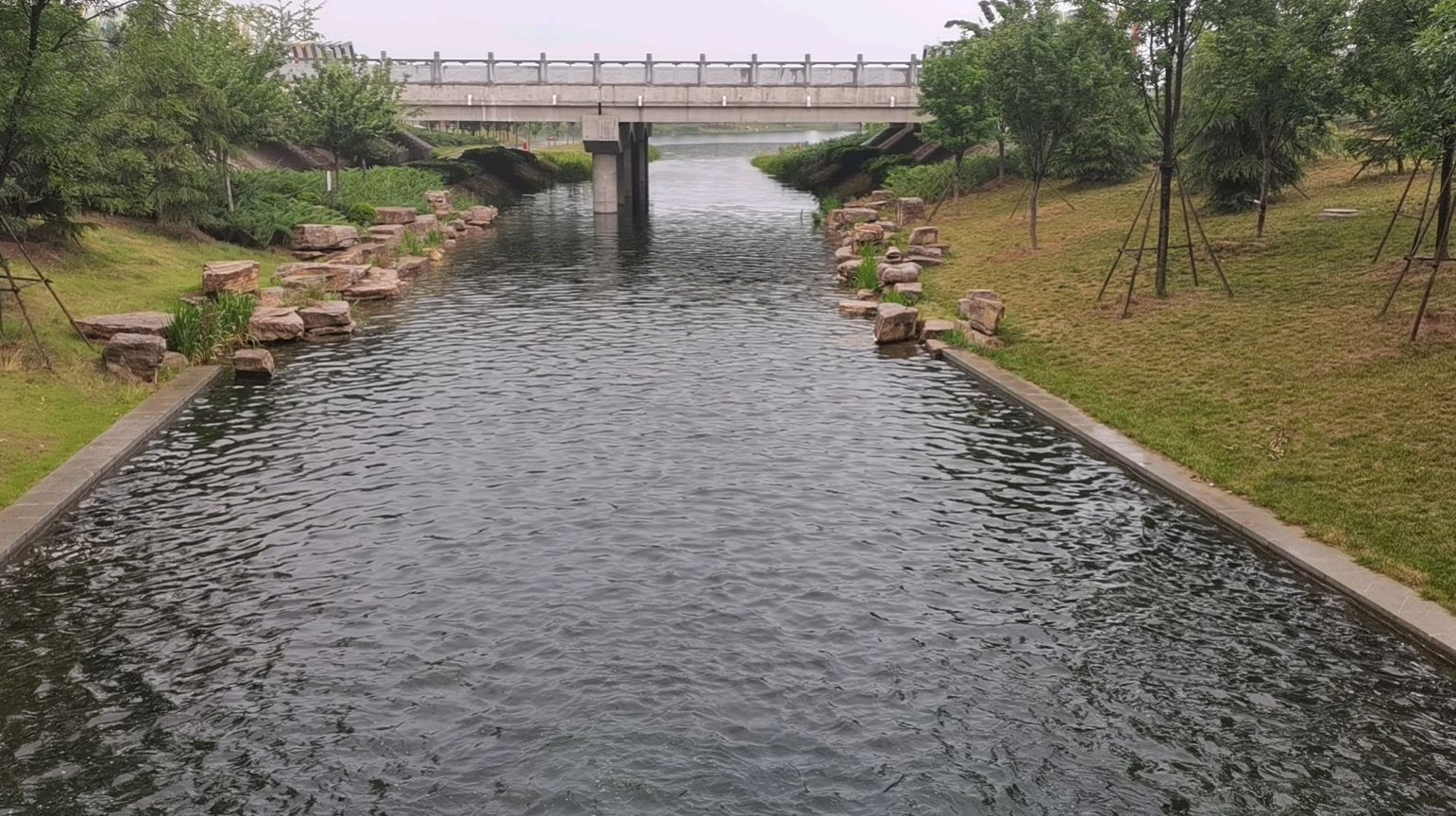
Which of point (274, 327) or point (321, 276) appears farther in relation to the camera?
point (321, 276)

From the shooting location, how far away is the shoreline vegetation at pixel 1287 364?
56.3 feet

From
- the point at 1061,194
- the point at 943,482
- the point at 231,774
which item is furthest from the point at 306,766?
the point at 1061,194

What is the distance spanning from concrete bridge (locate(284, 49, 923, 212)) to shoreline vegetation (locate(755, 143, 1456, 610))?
1271 inches

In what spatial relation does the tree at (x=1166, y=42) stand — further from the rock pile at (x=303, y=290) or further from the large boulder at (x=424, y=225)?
the large boulder at (x=424, y=225)

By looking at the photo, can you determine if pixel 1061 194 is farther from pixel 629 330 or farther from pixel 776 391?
pixel 776 391

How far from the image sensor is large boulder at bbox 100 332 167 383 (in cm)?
2530

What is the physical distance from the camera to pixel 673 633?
14.0m

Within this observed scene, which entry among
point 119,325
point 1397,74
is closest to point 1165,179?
point 1397,74

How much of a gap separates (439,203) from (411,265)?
18.1 m

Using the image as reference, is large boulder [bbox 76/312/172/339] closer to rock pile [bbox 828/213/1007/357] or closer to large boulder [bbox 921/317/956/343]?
rock pile [bbox 828/213/1007/357]

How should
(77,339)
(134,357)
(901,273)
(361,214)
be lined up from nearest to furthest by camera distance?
(134,357) → (77,339) → (901,273) → (361,214)

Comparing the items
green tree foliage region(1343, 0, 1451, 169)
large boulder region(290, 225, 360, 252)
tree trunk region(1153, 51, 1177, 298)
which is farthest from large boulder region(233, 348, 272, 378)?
green tree foliage region(1343, 0, 1451, 169)

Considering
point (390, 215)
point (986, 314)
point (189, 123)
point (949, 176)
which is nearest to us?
point (986, 314)

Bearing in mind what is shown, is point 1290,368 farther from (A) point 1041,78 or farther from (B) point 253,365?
(B) point 253,365
